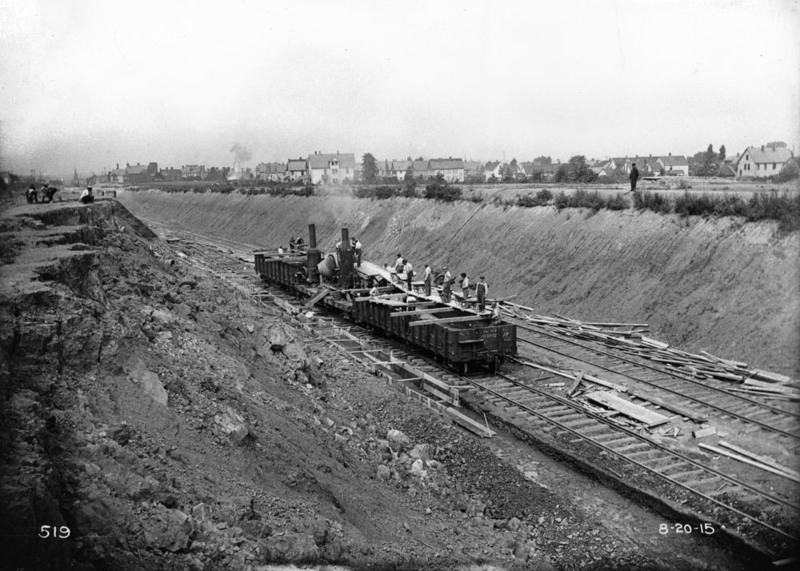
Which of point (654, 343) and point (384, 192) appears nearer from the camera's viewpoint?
point (654, 343)

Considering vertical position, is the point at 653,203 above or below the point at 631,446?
above

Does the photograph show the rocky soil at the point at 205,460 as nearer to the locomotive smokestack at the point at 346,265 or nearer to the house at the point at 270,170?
the locomotive smokestack at the point at 346,265

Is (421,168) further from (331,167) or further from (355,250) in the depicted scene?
(355,250)

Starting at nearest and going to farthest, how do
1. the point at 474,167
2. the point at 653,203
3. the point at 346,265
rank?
the point at 346,265 < the point at 653,203 < the point at 474,167

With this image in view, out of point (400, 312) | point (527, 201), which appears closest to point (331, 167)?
point (527, 201)

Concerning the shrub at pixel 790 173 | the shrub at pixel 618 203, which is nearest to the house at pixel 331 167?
the shrub at pixel 618 203

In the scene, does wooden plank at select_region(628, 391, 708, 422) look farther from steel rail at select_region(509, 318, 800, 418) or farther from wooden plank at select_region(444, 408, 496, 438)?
wooden plank at select_region(444, 408, 496, 438)

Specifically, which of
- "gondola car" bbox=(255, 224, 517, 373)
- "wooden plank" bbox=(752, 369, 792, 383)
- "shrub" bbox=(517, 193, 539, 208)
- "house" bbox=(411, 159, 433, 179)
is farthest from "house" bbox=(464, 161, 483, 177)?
"wooden plank" bbox=(752, 369, 792, 383)
